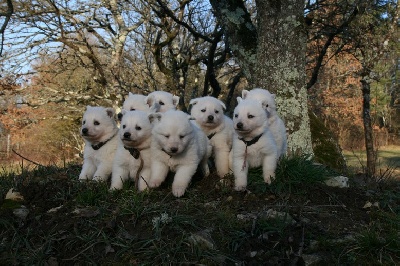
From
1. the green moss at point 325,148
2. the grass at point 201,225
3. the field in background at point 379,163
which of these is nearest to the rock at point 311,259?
the grass at point 201,225

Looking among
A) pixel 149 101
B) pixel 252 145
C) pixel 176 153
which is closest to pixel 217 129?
pixel 252 145

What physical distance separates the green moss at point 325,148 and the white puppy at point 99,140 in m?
6.00

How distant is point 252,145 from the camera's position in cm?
508

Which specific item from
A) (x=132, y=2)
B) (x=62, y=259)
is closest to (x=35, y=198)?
(x=62, y=259)

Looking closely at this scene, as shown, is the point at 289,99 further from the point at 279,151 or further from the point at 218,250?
the point at 218,250

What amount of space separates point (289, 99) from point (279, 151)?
7.38 ft

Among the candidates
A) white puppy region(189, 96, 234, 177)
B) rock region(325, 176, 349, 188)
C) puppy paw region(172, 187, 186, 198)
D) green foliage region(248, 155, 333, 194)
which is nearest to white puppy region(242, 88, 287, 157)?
green foliage region(248, 155, 333, 194)

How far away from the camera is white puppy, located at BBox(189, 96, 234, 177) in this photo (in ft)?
18.8

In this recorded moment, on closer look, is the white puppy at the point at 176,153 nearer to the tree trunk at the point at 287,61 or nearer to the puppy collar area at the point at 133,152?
the puppy collar area at the point at 133,152

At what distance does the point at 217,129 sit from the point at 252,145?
908mm

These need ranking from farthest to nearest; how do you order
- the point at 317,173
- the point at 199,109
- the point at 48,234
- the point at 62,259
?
the point at 199,109
the point at 317,173
the point at 48,234
the point at 62,259

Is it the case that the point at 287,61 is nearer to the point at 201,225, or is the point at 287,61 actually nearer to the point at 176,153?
the point at 176,153

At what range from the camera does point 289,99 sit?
7.66 m

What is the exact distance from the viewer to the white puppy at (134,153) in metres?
4.95
